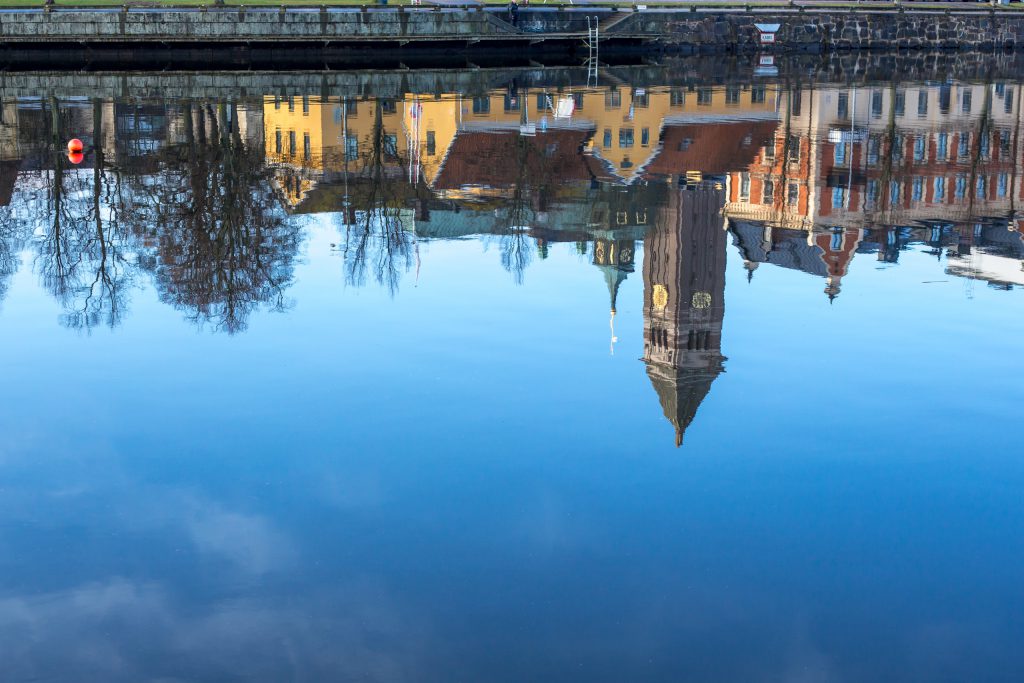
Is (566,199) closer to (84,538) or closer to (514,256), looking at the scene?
(514,256)

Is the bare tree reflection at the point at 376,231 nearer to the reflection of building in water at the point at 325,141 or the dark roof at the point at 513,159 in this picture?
the reflection of building in water at the point at 325,141

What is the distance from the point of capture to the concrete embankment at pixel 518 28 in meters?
81.5

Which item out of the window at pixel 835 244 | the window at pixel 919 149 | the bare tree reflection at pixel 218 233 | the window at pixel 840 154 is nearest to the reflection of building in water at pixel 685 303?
the window at pixel 835 244

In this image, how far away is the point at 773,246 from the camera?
3475cm

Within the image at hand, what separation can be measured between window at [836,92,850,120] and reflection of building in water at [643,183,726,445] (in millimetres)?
11624

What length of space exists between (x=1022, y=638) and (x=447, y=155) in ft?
103

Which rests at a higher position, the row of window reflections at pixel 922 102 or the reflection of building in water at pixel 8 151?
the row of window reflections at pixel 922 102

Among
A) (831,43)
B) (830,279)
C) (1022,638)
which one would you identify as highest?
(831,43)

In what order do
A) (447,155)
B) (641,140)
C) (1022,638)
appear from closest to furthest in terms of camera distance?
(1022,638) → (447,155) → (641,140)

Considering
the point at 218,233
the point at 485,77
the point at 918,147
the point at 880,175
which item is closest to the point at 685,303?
the point at 880,175

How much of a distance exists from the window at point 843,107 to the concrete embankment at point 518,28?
30.9m

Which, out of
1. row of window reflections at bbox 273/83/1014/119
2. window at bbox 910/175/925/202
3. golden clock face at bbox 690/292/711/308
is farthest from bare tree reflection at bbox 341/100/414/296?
row of window reflections at bbox 273/83/1014/119

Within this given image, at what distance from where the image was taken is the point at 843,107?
58812 mm

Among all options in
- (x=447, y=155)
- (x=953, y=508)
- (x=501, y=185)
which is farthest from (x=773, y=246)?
(x=953, y=508)
